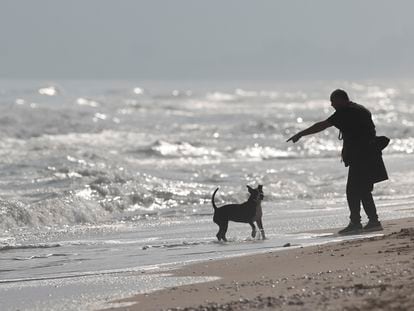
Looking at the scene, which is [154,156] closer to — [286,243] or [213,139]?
[213,139]

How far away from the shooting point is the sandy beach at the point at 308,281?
243 inches

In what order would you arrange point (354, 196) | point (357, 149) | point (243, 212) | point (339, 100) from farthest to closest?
point (243, 212) → point (354, 196) → point (357, 149) → point (339, 100)

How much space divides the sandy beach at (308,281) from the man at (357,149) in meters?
1.59

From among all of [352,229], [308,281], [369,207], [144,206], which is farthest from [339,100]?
[144,206]

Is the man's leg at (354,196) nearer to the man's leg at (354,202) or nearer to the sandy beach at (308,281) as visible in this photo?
the man's leg at (354,202)

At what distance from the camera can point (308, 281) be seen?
6953 millimetres

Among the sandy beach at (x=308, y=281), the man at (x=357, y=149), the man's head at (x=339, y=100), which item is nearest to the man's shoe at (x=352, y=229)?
the man at (x=357, y=149)

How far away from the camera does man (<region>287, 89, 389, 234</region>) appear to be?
10258mm

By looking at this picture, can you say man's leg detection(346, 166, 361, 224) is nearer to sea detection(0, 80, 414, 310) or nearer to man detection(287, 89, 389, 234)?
man detection(287, 89, 389, 234)

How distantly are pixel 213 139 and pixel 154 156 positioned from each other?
8.22 m

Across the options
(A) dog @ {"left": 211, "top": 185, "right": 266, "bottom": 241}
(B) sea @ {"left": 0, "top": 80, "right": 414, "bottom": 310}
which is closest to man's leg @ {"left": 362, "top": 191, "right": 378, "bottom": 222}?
(B) sea @ {"left": 0, "top": 80, "right": 414, "bottom": 310}

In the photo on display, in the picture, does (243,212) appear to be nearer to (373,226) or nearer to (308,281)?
(373,226)

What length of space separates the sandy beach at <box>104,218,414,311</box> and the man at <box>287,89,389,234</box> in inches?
62.6

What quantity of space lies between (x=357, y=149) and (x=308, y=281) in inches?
146
